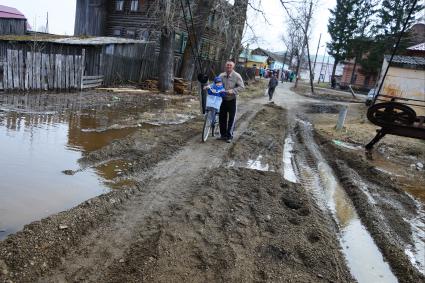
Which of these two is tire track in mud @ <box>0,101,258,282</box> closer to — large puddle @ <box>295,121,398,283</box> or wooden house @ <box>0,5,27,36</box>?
large puddle @ <box>295,121,398,283</box>

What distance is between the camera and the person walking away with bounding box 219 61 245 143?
29.4 feet

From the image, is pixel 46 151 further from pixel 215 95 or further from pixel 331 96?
pixel 331 96

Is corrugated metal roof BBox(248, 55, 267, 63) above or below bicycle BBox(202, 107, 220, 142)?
above

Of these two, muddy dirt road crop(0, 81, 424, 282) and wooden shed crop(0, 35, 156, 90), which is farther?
wooden shed crop(0, 35, 156, 90)

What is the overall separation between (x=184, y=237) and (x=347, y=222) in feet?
8.98

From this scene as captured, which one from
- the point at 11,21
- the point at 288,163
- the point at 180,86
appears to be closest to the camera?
the point at 288,163

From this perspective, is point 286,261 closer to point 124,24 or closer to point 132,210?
→ point 132,210

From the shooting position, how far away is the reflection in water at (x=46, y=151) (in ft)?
A: 15.1

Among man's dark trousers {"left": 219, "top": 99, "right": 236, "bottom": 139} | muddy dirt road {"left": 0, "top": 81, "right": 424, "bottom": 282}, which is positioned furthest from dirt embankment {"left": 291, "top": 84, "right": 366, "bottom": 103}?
muddy dirt road {"left": 0, "top": 81, "right": 424, "bottom": 282}

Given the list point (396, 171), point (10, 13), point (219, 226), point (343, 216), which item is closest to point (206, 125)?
point (343, 216)

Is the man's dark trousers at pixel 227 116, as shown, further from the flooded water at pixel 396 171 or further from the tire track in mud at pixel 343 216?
the flooded water at pixel 396 171

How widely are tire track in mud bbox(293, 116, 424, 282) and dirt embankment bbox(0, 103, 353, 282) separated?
0.54 metres

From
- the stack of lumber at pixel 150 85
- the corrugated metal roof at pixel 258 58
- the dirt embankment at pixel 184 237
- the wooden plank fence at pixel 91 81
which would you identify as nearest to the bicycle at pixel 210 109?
the dirt embankment at pixel 184 237

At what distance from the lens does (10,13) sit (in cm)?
3198
